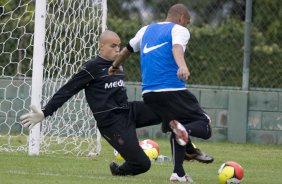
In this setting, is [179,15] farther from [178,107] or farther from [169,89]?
[178,107]

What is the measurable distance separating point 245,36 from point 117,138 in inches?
252

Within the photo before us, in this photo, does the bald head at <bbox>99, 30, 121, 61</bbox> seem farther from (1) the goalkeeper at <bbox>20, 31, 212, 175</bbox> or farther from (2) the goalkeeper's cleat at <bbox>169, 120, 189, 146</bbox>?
(2) the goalkeeper's cleat at <bbox>169, 120, 189, 146</bbox>

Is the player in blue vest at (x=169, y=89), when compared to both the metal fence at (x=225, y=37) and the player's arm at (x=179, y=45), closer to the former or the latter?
the player's arm at (x=179, y=45)

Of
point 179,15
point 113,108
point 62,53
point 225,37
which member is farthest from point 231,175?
point 225,37

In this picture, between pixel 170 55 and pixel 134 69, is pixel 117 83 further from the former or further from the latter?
pixel 134 69

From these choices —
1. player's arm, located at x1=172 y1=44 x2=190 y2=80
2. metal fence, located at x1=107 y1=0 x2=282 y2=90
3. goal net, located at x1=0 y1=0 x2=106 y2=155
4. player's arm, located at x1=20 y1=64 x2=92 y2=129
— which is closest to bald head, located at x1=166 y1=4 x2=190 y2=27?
player's arm, located at x1=172 y1=44 x2=190 y2=80

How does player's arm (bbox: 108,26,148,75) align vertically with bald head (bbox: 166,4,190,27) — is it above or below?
below

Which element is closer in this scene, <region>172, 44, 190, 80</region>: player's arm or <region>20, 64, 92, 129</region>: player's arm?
<region>172, 44, 190, 80</region>: player's arm

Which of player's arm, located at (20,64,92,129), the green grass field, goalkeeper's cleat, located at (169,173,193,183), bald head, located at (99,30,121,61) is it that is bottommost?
Answer: the green grass field

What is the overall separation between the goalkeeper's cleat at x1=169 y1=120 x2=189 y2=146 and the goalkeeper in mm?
640

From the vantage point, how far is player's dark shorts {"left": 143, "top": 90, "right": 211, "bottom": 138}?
8.81 meters

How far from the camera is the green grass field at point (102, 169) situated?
28.4 ft

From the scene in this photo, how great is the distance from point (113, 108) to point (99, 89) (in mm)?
244

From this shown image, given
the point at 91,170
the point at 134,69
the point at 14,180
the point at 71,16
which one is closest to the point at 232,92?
the point at 134,69
